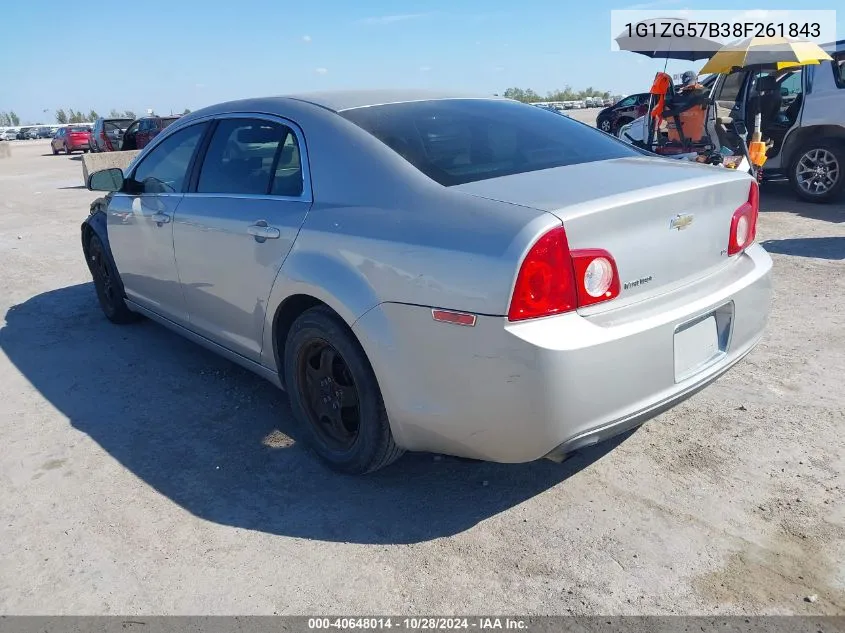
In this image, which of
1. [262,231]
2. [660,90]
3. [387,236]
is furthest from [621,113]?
[387,236]

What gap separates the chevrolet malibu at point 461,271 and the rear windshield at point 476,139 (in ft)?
0.05

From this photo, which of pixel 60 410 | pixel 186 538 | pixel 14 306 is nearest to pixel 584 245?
pixel 186 538

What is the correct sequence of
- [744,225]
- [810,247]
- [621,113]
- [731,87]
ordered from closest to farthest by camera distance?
[744,225], [810,247], [731,87], [621,113]

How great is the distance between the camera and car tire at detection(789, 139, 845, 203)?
8766 millimetres

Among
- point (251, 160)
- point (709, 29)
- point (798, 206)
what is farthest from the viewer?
point (709, 29)

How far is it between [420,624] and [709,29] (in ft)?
43.0

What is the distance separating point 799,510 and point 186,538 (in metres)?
2.47

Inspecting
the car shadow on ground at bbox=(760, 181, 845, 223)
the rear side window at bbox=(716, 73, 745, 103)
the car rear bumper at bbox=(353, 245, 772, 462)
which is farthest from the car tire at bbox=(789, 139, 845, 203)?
the car rear bumper at bbox=(353, 245, 772, 462)

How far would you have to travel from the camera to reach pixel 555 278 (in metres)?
2.32

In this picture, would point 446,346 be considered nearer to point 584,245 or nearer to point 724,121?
point 584,245

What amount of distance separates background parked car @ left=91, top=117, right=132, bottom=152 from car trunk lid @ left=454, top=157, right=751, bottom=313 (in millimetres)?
23270

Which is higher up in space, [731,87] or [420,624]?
[731,87]

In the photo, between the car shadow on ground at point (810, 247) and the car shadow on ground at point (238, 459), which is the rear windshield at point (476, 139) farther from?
the car shadow on ground at point (810, 247)

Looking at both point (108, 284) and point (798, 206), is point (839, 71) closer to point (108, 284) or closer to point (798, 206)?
point (798, 206)
